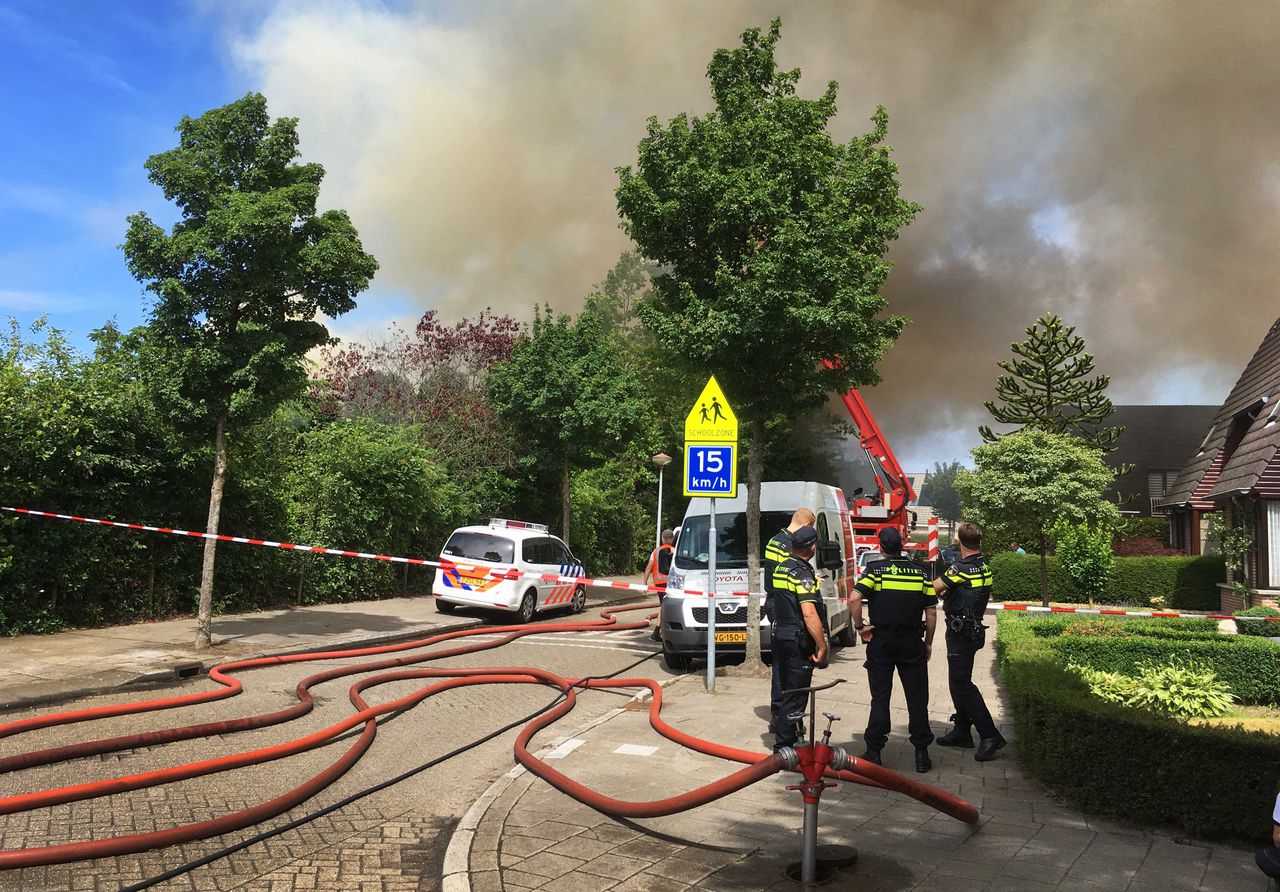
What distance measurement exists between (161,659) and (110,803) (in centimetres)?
571

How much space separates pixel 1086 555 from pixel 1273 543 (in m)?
6.11

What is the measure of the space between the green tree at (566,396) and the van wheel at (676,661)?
11.9 meters

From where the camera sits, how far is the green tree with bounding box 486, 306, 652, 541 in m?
24.1

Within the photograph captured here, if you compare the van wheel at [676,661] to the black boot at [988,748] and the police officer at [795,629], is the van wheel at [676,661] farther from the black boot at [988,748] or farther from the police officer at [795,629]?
the black boot at [988,748]

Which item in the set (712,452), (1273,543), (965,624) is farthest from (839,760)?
(1273,543)

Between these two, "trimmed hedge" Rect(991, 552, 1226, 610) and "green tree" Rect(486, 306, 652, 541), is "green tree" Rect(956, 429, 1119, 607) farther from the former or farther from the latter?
"green tree" Rect(486, 306, 652, 541)

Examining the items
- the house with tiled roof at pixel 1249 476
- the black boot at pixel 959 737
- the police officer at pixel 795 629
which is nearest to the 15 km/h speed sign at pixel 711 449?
the police officer at pixel 795 629

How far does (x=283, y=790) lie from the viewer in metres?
6.14

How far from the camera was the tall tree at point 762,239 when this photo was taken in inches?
422

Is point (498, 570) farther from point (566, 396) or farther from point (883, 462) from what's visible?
point (883, 462)

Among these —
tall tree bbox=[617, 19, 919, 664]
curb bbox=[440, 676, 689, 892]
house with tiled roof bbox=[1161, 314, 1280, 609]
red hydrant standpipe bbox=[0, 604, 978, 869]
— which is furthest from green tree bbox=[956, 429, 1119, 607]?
curb bbox=[440, 676, 689, 892]

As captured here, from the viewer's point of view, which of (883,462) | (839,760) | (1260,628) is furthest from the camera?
(883,462)

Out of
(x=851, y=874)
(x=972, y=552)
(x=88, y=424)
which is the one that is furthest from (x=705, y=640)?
(x=88, y=424)

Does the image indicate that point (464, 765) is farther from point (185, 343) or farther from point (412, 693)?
point (185, 343)
